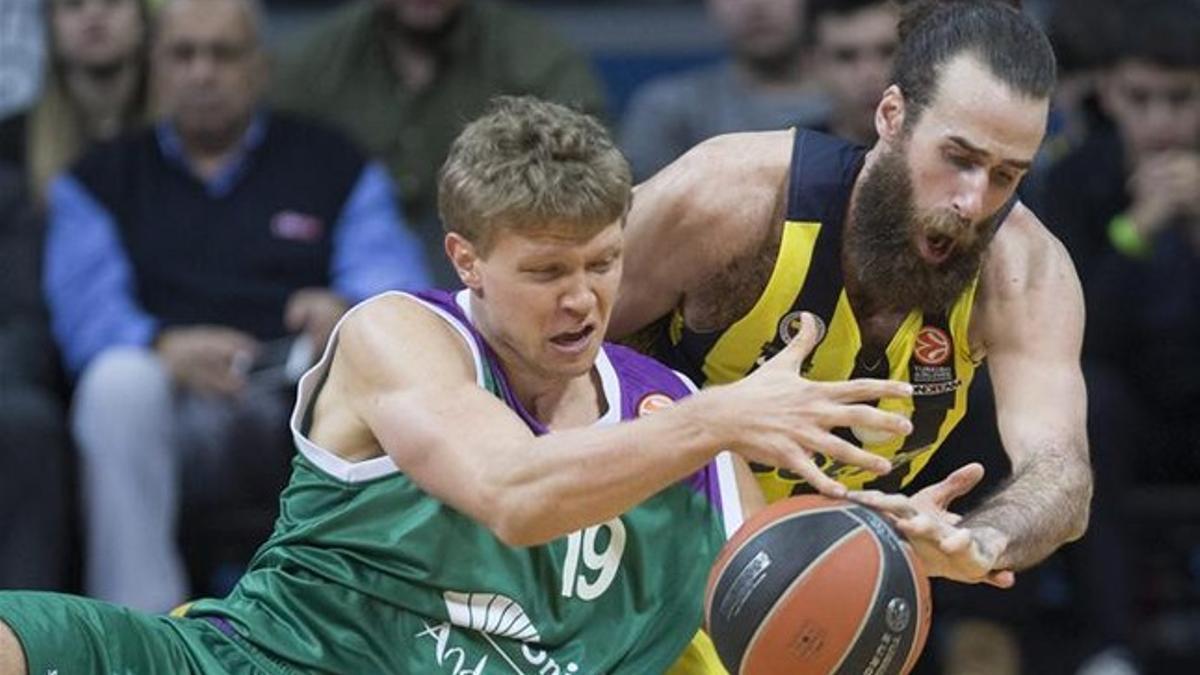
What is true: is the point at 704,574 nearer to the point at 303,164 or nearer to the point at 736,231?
the point at 736,231

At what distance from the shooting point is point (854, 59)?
869 cm

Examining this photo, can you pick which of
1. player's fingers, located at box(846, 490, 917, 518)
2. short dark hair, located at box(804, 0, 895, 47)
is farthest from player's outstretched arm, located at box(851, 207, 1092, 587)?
short dark hair, located at box(804, 0, 895, 47)

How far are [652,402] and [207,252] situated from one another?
3.65 meters

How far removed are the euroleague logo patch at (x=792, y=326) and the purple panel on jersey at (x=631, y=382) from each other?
35cm

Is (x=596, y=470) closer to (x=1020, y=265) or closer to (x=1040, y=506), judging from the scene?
(x=1040, y=506)

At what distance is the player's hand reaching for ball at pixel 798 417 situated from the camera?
4762 mm

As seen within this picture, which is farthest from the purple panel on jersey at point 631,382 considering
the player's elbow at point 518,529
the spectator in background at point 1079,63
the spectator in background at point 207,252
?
the spectator in background at point 1079,63

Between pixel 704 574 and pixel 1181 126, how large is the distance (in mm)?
4217

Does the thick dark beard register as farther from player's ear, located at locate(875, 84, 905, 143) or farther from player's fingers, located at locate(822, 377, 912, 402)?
player's fingers, located at locate(822, 377, 912, 402)

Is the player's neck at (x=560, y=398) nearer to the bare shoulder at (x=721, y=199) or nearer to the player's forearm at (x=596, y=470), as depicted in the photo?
the player's forearm at (x=596, y=470)

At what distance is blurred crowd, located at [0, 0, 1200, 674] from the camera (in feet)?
28.3

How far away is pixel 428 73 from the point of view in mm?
9547

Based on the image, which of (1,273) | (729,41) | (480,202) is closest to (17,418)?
(1,273)

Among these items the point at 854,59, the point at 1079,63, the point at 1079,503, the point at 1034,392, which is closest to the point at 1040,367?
the point at 1034,392
